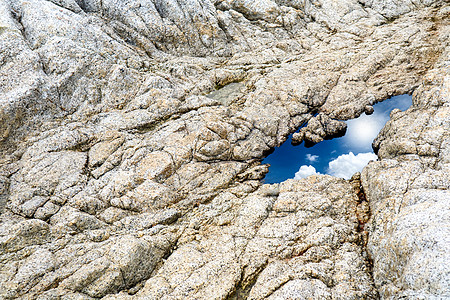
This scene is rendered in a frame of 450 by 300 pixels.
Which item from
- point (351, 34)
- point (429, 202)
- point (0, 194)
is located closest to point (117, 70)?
point (0, 194)

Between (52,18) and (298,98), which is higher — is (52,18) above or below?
below

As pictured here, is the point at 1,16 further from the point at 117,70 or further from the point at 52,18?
the point at 117,70

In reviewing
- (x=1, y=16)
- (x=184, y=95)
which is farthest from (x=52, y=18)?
(x=184, y=95)

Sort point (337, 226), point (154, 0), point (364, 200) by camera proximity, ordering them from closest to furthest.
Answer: point (337, 226), point (364, 200), point (154, 0)

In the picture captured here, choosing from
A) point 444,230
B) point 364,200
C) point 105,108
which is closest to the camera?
point 444,230

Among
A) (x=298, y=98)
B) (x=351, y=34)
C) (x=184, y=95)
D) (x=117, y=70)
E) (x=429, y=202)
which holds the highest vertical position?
(x=351, y=34)

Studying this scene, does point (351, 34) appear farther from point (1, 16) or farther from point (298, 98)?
point (1, 16)

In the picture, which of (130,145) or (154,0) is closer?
(130,145)
